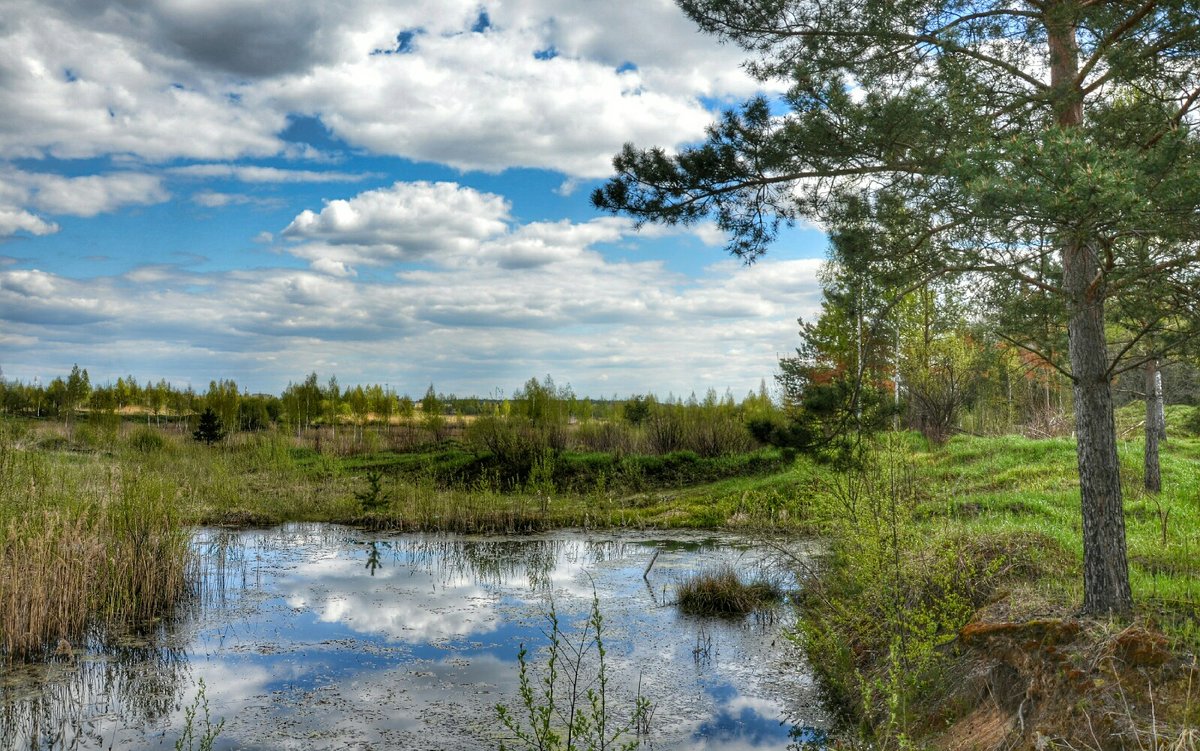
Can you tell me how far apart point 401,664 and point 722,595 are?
11.0ft

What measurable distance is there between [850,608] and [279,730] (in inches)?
174

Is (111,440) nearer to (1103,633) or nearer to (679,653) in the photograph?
(679,653)

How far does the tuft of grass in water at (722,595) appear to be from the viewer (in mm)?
8453

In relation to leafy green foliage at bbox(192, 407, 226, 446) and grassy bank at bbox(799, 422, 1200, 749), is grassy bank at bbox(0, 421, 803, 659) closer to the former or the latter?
leafy green foliage at bbox(192, 407, 226, 446)

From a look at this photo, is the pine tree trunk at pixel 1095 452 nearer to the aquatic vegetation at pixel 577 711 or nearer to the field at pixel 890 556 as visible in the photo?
the field at pixel 890 556

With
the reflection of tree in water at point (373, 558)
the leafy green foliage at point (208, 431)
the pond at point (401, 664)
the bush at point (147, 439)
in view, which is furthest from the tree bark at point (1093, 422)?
the leafy green foliage at point (208, 431)

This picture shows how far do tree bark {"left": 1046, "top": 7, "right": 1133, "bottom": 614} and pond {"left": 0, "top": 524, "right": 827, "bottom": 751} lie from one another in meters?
2.12

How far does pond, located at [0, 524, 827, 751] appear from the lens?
552 centimetres

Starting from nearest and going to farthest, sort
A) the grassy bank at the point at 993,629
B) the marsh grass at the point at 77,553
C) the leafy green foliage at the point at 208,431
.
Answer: the grassy bank at the point at 993,629 < the marsh grass at the point at 77,553 < the leafy green foliage at the point at 208,431

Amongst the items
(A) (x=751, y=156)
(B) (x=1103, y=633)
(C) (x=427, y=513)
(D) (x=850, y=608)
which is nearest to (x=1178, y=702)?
(B) (x=1103, y=633)

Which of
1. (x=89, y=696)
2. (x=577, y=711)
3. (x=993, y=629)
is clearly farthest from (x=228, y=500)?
(x=993, y=629)

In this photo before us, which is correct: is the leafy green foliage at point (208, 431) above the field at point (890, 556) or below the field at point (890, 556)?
above

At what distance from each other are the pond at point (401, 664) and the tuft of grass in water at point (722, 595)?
0.66ft

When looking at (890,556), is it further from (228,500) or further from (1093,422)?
(228,500)
